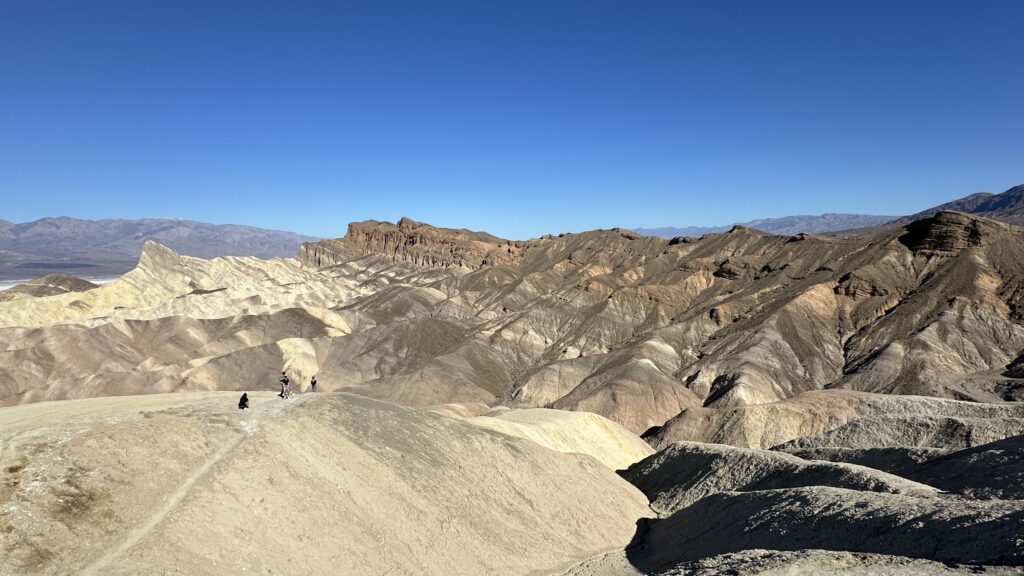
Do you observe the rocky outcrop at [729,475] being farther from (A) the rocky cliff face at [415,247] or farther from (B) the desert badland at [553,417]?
(A) the rocky cliff face at [415,247]

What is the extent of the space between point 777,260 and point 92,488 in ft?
286

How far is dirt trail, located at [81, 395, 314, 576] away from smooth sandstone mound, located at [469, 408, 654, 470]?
36.8ft

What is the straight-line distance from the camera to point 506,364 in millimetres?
68688

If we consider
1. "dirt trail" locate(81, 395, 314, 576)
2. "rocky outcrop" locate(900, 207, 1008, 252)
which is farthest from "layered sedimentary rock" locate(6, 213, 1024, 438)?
"dirt trail" locate(81, 395, 314, 576)

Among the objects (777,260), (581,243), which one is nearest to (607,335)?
(777,260)

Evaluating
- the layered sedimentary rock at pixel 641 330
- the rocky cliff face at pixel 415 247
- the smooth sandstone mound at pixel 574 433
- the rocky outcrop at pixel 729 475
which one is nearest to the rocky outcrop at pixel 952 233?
the layered sedimentary rock at pixel 641 330

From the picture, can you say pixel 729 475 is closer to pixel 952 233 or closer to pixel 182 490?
pixel 182 490

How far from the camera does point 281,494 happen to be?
1809 centimetres

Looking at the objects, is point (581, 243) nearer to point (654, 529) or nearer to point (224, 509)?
point (654, 529)

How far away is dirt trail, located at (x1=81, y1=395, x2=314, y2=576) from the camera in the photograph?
13.9 m

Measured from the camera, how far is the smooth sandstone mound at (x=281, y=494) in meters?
14.8

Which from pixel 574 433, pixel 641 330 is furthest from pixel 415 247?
pixel 574 433

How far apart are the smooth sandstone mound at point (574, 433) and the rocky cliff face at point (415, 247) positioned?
80542 millimetres

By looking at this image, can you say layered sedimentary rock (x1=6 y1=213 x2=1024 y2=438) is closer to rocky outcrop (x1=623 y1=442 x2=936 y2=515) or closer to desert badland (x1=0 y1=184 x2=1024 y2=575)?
desert badland (x1=0 y1=184 x2=1024 y2=575)
